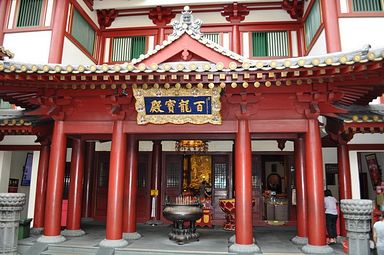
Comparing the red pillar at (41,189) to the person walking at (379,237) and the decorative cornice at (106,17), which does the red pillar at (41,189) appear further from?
the person walking at (379,237)

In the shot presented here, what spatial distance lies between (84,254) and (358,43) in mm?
9174

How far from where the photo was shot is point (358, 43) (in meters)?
9.12

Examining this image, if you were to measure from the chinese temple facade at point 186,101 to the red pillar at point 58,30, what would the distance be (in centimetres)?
4

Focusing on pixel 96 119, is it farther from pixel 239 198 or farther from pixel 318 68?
pixel 318 68

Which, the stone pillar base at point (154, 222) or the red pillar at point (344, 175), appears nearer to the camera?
the red pillar at point (344, 175)

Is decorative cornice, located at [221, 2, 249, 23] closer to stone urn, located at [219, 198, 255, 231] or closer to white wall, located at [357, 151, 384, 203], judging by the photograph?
stone urn, located at [219, 198, 255, 231]

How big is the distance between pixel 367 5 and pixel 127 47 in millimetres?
8195

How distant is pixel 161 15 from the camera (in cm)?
1201

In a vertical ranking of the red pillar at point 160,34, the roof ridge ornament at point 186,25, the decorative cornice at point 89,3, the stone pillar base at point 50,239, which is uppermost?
the decorative cornice at point 89,3

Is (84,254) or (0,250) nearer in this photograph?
(0,250)

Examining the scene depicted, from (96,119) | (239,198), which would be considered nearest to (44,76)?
(96,119)

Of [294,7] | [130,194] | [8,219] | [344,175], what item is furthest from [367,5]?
[8,219]

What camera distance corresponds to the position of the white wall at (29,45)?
33.2 feet

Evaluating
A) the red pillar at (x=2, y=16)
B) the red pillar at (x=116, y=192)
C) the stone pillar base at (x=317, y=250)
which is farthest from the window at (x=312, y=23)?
the red pillar at (x=2, y=16)
